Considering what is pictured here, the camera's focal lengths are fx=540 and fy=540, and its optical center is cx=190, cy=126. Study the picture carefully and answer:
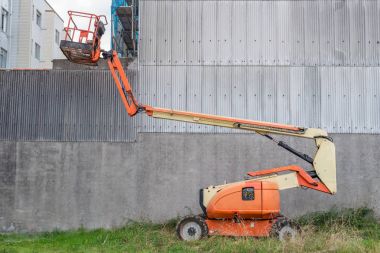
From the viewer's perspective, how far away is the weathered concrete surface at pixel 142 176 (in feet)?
53.7

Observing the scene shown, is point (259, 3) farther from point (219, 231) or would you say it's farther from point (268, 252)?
point (268, 252)

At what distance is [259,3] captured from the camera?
1717cm

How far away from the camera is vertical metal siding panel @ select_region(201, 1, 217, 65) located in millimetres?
17016

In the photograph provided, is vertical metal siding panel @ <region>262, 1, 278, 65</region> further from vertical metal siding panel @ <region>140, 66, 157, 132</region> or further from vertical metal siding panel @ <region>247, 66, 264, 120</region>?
vertical metal siding panel @ <region>140, 66, 157, 132</region>

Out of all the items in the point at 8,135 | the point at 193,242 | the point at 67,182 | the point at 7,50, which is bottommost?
the point at 193,242

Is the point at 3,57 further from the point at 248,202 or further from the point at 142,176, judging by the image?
the point at 248,202

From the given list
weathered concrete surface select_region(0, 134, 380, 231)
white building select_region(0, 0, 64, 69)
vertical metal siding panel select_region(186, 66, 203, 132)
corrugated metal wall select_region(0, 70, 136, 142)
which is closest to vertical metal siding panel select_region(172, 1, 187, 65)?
vertical metal siding panel select_region(186, 66, 203, 132)

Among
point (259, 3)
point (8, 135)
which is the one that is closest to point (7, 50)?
point (8, 135)

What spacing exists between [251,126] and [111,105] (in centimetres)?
483

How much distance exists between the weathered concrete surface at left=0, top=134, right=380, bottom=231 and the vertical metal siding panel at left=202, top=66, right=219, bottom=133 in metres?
0.81

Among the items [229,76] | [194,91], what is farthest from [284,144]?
[194,91]

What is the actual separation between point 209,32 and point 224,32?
0.48 m

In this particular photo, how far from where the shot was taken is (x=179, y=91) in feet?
55.4

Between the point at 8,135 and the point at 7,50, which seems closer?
the point at 8,135
